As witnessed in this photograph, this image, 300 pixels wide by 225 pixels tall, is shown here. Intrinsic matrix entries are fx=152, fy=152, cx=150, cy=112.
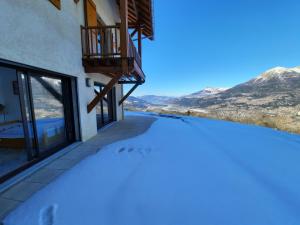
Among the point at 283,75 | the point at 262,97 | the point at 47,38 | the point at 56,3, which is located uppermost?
the point at 283,75

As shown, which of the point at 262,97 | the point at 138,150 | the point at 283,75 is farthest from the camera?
the point at 283,75

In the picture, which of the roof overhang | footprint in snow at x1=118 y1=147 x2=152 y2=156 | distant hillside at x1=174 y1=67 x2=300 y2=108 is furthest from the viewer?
distant hillside at x1=174 y1=67 x2=300 y2=108

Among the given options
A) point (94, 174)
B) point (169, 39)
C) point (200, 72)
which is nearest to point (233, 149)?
point (94, 174)

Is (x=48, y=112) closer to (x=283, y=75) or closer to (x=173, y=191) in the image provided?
(x=173, y=191)

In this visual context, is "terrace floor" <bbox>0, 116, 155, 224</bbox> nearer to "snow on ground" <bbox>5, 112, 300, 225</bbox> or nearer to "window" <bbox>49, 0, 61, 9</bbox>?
"snow on ground" <bbox>5, 112, 300, 225</bbox>

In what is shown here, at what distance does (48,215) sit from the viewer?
149cm

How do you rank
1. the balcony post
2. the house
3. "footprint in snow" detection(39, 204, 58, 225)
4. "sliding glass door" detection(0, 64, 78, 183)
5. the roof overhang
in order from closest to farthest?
"footprint in snow" detection(39, 204, 58, 225)
the house
"sliding glass door" detection(0, 64, 78, 183)
the balcony post
the roof overhang

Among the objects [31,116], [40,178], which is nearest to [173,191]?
[40,178]

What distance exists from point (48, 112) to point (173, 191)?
2.96m

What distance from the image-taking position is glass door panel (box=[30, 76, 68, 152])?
→ 285 centimetres

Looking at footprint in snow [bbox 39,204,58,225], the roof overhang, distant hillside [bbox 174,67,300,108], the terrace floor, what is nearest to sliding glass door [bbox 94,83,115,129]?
the terrace floor

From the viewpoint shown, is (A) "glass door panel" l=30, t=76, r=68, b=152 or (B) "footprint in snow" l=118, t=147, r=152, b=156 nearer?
(A) "glass door panel" l=30, t=76, r=68, b=152

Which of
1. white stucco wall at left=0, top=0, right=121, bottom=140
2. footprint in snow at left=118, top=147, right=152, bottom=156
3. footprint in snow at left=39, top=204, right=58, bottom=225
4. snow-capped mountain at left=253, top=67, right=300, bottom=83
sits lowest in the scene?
footprint in snow at left=39, top=204, right=58, bottom=225

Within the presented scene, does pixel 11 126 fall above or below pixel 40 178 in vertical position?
above
